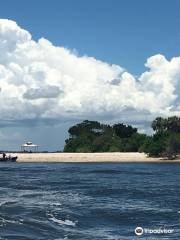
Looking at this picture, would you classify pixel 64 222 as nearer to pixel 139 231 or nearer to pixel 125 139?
pixel 139 231

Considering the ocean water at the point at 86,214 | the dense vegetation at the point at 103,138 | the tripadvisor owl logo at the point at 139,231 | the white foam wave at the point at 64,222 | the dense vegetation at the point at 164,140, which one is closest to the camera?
the ocean water at the point at 86,214

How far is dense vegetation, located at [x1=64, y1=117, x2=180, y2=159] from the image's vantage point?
144000mm

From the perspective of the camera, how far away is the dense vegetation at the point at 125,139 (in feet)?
472

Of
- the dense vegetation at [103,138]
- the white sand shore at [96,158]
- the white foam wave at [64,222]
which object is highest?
the dense vegetation at [103,138]

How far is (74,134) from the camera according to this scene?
19625 centimetres

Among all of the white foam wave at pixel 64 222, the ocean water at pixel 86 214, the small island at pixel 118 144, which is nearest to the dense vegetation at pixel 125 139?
the small island at pixel 118 144

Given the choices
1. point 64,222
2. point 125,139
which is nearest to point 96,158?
point 125,139

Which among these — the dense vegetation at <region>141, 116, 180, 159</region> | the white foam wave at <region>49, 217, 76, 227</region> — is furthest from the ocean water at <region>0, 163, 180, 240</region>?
the dense vegetation at <region>141, 116, 180, 159</region>

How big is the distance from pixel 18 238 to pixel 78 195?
23.1 meters

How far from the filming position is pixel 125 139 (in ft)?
582

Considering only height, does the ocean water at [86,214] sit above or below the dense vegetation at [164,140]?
below

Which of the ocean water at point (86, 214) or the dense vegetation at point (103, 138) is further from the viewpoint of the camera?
the dense vegetation at point (103, 138)

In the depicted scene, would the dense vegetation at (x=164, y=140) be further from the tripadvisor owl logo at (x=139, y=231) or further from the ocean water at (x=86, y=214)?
the tripadvisor owl logo at (x=139, y=231)

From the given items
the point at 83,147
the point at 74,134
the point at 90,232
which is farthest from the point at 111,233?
the point at 74,134
